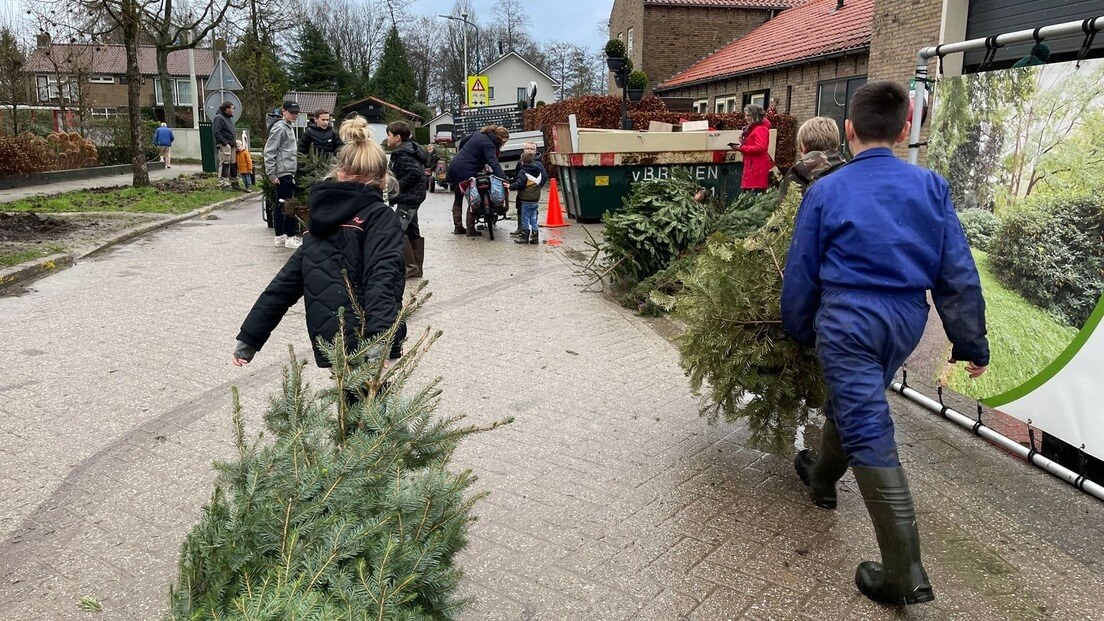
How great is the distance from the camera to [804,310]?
3201mm

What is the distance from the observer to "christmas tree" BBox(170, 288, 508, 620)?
69.2 inches

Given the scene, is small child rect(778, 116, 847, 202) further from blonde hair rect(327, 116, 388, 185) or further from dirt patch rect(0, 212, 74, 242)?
dirt patch rect(0, 212, 74, 242)

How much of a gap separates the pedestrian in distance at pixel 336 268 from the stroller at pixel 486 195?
8555mm

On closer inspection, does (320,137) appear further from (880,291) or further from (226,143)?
(226,143)

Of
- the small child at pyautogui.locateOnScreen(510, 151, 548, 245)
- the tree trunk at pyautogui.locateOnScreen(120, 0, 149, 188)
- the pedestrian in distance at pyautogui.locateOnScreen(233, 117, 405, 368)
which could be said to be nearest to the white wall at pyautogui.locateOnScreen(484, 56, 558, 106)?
the tree trunk at pyautogui.locateOnScreen(120, 0, 149, 188)

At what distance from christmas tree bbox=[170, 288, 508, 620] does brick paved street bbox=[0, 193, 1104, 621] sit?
1009mm

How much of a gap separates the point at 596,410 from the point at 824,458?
1.68 meters

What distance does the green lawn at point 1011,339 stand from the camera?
3.87m

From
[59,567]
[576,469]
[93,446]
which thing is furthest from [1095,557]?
[93,446]

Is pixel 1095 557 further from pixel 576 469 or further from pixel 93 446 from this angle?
pixel 93 446

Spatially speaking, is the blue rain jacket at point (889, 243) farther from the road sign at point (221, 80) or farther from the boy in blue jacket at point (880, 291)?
the road sign at point (221, 80)

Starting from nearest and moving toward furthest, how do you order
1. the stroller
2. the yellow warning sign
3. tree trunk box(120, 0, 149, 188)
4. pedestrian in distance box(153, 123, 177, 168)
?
the stroller
tree trunk box(120, 0, 149, 188)
pedestrian in distance box(153, 123, 177, 168)
the yellow warning sign

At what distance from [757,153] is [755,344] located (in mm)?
7059

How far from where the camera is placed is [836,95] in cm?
1966
